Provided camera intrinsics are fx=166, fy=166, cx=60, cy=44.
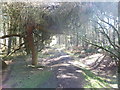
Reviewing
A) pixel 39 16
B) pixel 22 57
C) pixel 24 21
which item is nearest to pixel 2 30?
pixel 22 57

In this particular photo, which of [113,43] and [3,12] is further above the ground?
[3,12]

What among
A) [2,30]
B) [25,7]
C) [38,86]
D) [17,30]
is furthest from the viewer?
[2,30]

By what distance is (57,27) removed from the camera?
5930 mm

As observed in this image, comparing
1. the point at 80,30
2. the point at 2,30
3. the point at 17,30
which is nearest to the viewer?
the point at 80,30

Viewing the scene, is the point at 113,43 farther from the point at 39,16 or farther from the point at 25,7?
the point at 25,7

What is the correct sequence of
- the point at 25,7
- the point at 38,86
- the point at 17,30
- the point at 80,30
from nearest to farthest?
the point at 38,86 → the point at 25,7 → the point at 80,30 → the point at 17,30

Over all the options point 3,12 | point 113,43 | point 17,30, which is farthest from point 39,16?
point 113,43

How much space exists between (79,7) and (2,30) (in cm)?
501

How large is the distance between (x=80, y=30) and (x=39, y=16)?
1600 mm

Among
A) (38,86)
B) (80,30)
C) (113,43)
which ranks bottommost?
(38,86)

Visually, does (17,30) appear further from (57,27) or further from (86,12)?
(86,12)

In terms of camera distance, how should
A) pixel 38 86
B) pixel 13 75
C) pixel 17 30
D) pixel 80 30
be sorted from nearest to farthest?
pixel 38 86, pixel 13 75, pixel 80 30, pixel 17 30

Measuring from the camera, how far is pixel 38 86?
409 cm

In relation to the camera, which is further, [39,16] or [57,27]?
A: [57,27]
